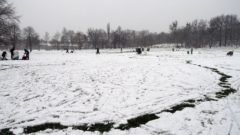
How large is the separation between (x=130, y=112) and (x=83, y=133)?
6.08 ft

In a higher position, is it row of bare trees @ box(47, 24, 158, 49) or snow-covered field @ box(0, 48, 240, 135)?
row of bare trees @ box(47, 24, 158, 49)

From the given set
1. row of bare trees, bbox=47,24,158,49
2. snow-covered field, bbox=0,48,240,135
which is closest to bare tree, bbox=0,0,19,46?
snow-covered field, bbox=0,48,240,135

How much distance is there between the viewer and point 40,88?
8.55m

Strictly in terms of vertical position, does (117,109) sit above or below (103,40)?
below

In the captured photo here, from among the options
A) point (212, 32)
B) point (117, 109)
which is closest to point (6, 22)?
point (117, 109)

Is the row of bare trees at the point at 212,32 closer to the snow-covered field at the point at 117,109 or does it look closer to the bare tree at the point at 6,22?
the bare tree at the point at 6,22

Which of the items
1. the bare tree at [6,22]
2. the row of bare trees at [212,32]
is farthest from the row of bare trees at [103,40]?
the bare tree at [6,22]

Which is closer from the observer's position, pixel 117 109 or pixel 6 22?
pixel 117 109

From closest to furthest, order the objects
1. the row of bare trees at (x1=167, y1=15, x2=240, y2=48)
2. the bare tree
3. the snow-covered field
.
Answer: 1. the snow-covered field
2. the bare tree
3. the row of bare trees at (x1=167, y1=15, x2=240, y2=48)

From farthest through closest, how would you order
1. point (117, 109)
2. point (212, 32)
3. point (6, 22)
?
point (212, 32) → point (6, 22) → point (117, 109)

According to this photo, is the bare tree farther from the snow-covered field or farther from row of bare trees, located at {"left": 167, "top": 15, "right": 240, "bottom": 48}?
row of bare trees, located at {"left": 167, "top": 15, "right": 240, "bottom": 48}

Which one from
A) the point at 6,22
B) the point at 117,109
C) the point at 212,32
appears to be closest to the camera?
the point at 117,109

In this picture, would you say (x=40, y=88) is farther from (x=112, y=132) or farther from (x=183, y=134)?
(x=183, y=134)

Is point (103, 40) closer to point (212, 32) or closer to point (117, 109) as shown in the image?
point (212, 32)
